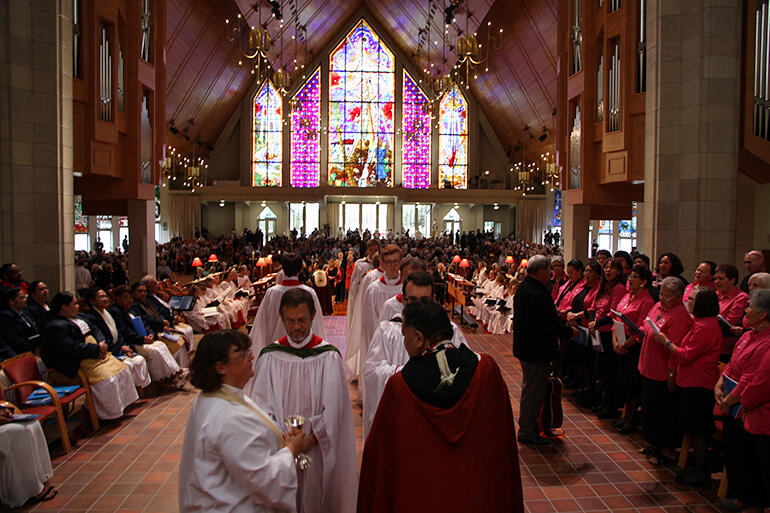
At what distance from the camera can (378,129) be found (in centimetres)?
3403

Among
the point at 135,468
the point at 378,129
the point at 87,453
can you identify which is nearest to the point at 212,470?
the point at 135,468

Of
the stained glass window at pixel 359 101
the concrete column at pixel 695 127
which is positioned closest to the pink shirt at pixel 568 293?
the concrete column at pixel 695 127

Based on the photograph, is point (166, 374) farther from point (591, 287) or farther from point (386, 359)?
point (591, 287)

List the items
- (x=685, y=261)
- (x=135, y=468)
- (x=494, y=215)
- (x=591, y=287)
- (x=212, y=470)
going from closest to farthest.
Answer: (x=212, y=470) → (x=135, y=468) → (x=591, y=287) → (x=685, y=261) → (x=494, y=215)

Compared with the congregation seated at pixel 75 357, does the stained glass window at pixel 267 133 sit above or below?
above

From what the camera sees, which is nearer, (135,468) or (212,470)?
(212,470)

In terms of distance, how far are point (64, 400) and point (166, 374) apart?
1848 millimetres

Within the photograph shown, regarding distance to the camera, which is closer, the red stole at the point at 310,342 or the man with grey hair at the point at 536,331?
the red stole at the point at 310,342

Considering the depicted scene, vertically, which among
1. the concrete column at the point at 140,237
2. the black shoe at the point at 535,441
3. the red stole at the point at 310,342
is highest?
the concrete column at the point at 140,237

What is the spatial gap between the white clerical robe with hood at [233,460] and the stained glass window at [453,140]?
32304mm

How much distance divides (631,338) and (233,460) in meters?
4.38

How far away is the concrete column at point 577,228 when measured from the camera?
13031 mm

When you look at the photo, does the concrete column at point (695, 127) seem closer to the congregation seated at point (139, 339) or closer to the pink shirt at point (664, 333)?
the pink shirt at point (664, 333)

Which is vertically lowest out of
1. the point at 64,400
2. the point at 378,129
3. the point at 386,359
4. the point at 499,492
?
the point at 64,400
